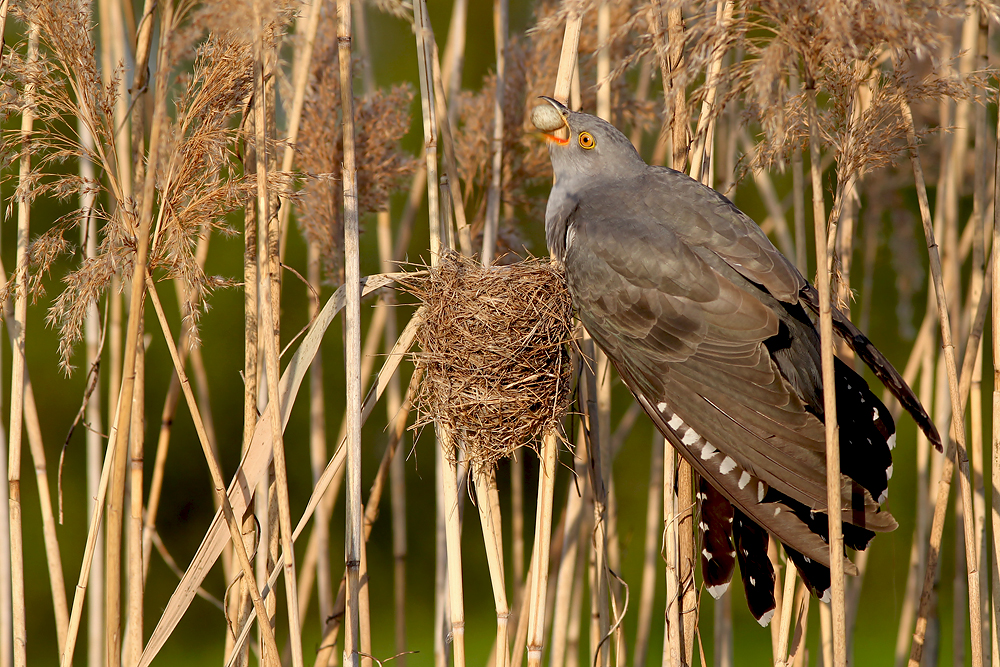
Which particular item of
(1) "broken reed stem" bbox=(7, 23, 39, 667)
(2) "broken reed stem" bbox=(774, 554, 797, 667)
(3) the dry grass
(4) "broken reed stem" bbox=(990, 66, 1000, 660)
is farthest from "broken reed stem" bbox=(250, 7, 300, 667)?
(4) "broken reed stem" bbox=(990, 66, 1000, 660)

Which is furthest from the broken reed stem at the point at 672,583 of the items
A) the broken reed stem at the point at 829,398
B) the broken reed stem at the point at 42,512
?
the broken reed stem at the point at 42,512

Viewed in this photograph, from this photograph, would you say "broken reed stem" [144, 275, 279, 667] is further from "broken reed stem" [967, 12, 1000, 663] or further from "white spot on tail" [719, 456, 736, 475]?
"broken reed stem" [967, 12, 1000, 663]

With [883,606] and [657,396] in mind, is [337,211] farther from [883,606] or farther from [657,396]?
[883,606]

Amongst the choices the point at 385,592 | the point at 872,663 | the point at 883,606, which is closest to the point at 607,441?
the point at 385,592

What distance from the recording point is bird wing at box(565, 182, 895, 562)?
1480 millimetres

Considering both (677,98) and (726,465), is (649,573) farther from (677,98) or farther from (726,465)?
(677,98)

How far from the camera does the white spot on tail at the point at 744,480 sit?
58.4 inches

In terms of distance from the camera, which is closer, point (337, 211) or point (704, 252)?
point (704, 252)

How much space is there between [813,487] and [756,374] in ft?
0.80

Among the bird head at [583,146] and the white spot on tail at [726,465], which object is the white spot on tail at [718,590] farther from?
the bird head at [583,146]

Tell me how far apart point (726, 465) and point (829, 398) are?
416 millimetres

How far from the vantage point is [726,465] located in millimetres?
1501

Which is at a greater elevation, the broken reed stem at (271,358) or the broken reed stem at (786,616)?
the broken reed stem at (271,358)

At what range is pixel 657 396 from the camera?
5.20 feet
